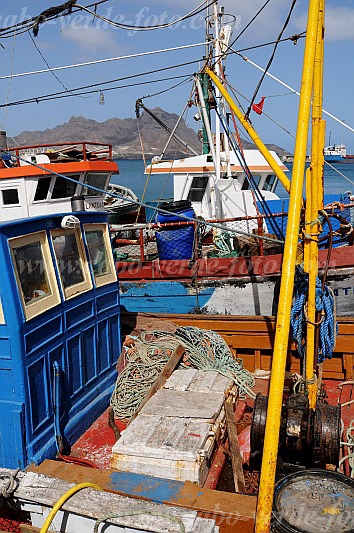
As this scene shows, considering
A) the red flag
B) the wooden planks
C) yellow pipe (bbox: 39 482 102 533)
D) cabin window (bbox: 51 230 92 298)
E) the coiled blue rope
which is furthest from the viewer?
the red flag

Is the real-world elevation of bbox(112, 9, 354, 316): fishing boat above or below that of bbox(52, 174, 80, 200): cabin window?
below

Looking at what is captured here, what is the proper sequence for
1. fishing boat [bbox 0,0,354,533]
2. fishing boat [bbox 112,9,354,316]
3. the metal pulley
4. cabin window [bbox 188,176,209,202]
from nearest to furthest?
fishing boat [bbox 0,0,354,533]
the metal pulley
fishing boat [bbox 112,9,354,316]
cabin window [bbox 188,176,209,202]

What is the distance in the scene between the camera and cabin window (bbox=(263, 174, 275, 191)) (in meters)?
14.2

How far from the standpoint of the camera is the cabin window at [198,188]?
1376cm

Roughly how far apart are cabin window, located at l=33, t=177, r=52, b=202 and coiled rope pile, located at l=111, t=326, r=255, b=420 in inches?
224

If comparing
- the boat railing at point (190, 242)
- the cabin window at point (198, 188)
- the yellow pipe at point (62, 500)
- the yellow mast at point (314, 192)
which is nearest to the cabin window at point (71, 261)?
the yellow pipe at point (62, 500)

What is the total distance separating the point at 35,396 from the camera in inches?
169

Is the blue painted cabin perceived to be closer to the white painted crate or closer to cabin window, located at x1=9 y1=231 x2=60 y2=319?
cabin window, located at x1=9 y1=231 x2=60 y2=319

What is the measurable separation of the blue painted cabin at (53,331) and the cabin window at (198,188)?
8.33m

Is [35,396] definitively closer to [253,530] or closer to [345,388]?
[253,530]

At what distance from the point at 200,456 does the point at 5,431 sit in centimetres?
168

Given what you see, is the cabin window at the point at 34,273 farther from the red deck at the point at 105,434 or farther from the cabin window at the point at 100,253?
the red deck at the point at 105,434

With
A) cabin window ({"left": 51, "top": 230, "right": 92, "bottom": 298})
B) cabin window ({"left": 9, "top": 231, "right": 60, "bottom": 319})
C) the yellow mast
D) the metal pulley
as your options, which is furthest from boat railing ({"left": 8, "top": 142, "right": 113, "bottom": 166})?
the metal pulley

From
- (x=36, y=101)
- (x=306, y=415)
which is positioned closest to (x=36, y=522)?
(x=306, y=415)
